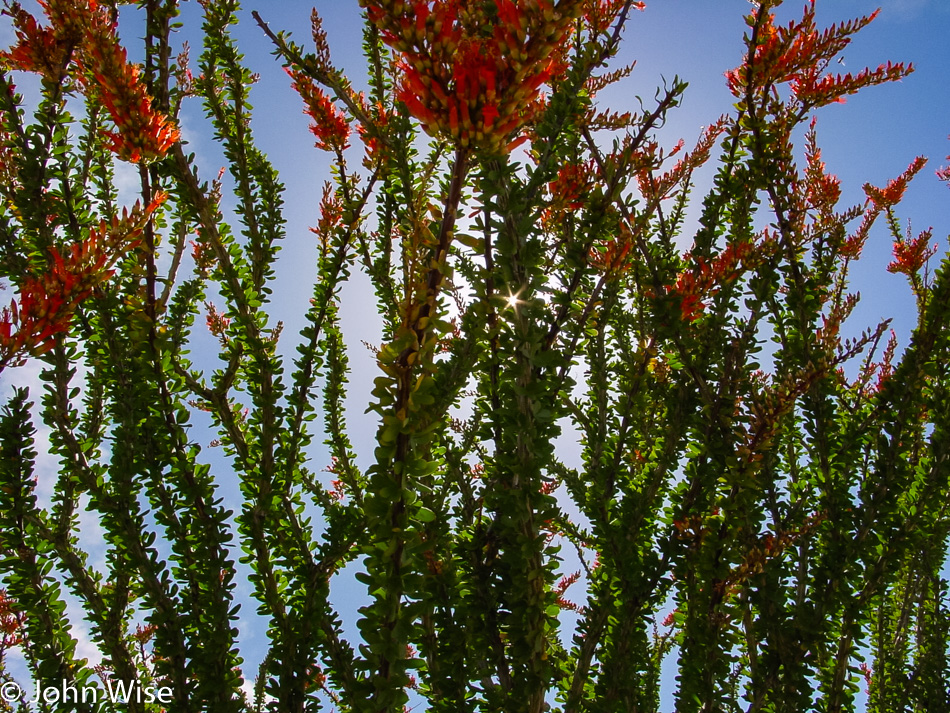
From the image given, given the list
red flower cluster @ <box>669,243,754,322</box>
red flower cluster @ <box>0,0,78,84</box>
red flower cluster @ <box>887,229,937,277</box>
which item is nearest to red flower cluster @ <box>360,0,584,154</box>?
red flower cluster @ <box>669,243,754,322</box>

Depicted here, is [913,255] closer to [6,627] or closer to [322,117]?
[322,117]

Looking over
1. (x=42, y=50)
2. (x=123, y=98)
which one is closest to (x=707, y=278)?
(x=123, y=98)

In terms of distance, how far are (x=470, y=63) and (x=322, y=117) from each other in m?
1.85

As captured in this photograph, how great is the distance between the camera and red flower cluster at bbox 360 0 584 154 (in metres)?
0.82

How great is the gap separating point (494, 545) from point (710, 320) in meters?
1.18

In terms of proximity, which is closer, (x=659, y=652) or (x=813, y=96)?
(x=813, y=96)

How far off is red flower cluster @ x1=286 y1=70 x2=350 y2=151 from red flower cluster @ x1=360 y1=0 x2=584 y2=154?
173 centimetres

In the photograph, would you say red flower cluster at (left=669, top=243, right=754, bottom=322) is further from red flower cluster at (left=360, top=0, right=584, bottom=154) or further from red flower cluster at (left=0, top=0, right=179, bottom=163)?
red flower cluster at (left=0, top=0, right=179, bottom=163)

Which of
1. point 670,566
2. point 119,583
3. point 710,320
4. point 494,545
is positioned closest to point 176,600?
point 119,583

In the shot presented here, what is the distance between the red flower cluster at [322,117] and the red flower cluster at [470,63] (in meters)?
1.73

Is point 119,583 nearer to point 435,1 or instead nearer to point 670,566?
point 670,566

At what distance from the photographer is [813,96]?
2361 millimetres

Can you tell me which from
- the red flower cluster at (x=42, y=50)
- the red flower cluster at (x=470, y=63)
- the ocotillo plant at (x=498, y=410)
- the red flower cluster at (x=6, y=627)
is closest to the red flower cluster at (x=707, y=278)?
the ocotillo plant at (x=498, y=410)

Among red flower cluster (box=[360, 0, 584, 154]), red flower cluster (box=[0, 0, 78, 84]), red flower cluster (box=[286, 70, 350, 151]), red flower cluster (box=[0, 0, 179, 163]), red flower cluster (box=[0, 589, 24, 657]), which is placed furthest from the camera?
red flower cluster (box=[0, 589, 24, 657])
